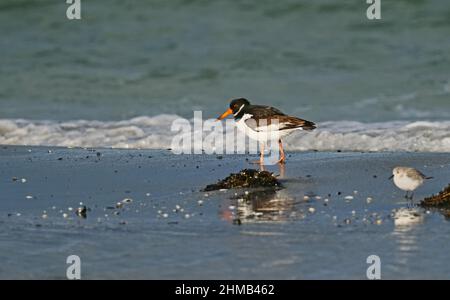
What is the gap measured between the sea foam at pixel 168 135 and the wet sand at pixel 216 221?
92 cm

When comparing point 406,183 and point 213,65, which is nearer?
point 406,183

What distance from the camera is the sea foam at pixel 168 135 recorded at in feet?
37.5

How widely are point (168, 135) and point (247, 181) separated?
421 cm

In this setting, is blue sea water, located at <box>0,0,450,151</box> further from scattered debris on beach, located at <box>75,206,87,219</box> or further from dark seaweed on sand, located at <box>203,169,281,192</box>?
scattered debris on beach, located at <box>75,206,87,219</box>

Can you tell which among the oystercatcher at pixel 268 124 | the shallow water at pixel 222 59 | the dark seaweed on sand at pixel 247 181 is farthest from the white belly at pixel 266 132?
the shallow water at pixel 222 59

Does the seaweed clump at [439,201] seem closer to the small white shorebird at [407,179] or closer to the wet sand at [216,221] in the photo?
the wet sand at [216,221]

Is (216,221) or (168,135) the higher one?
(168,135)

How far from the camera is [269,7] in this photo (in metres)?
19.2

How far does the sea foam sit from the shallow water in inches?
26.3

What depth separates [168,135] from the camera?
41.5 ft

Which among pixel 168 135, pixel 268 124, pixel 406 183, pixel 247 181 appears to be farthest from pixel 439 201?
pixel 168 135

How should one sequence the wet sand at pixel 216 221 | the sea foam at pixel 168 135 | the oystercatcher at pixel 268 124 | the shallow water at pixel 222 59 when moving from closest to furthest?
the wet sand at pixel 216 221 < the oystercatcher at pixel 268 124 < the sea foam at pixel 168 135 < the shallow water at pixel 222 59

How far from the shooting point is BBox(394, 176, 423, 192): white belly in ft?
25.7

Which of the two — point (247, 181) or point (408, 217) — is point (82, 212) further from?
point (408, 217)
